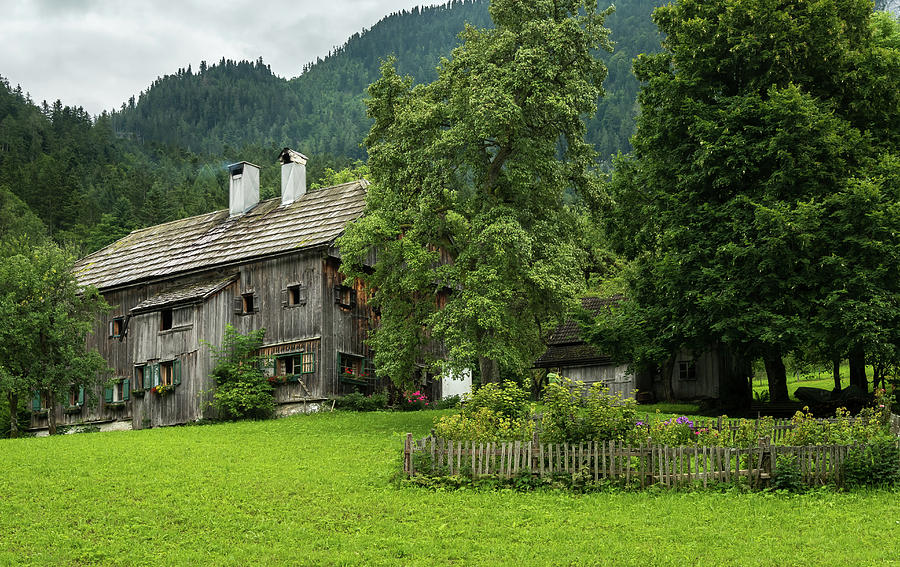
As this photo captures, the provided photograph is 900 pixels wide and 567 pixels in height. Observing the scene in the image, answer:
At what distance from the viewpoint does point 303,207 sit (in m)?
48.4

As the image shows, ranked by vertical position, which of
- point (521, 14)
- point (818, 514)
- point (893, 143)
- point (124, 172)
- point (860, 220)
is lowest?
point (818, 514)

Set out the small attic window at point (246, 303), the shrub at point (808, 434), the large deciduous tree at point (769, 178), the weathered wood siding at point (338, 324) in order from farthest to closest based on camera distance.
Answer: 1. the small attic window at point (246, 303)
2. the weathered wood siding at point (338, 324)
3. the large deciduous tree at point (769, 178)
4. the shrub at point (808, 434)

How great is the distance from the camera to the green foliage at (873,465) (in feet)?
68.9

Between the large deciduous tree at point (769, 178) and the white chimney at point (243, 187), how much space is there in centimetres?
2385

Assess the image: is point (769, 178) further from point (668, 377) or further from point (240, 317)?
point (240, 317)

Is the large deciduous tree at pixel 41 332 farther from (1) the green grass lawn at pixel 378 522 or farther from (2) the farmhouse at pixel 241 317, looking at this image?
(1) the green grass lawn at pixel 378 522

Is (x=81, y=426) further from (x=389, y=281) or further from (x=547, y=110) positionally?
(x=547, y=110)

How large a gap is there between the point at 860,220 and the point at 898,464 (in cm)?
1186

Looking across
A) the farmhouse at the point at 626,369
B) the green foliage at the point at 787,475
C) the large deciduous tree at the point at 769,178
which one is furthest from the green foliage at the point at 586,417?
the farmhouse at the point at 626,369

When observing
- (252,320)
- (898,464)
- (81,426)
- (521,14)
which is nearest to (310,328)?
(252,320)

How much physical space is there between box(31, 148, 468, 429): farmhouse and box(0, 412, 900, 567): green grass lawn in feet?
53.7

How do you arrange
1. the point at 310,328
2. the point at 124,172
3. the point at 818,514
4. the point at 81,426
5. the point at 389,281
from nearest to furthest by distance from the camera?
the point at 818,514 < the point at 389,281 < the point at 310,328 < the point at 81,426 < the point at 124,172

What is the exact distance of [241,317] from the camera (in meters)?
44.8

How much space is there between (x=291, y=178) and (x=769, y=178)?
25821mm
